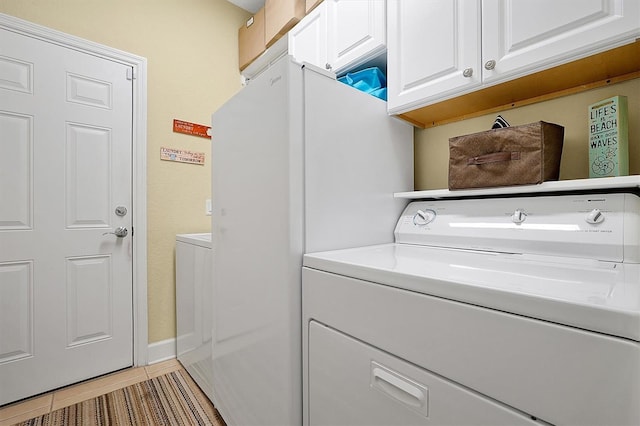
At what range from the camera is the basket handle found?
101 centimetres

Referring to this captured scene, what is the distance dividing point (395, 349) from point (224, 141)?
1148 mm

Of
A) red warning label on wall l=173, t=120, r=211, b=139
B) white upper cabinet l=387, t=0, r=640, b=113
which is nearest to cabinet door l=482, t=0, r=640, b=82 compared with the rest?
white upper cabinet l=387, t=0, r=640, b=113

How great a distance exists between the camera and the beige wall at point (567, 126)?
97 centimetres

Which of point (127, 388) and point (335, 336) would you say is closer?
point (335, 336)

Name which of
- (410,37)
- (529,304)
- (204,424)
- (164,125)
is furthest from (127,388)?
(410,37)

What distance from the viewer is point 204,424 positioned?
4.76 feet

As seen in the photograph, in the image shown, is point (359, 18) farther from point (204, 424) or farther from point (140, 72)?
point (204, 424)

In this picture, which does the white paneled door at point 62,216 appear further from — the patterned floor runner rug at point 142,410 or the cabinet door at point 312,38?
the cabinet door at point 312,38

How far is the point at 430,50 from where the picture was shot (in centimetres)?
116

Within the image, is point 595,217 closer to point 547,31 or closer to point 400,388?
point 547,31

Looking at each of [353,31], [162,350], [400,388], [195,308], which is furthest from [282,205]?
[162,350]

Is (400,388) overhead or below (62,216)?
below

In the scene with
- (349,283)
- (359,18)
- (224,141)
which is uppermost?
(359,18)

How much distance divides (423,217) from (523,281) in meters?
0.70
